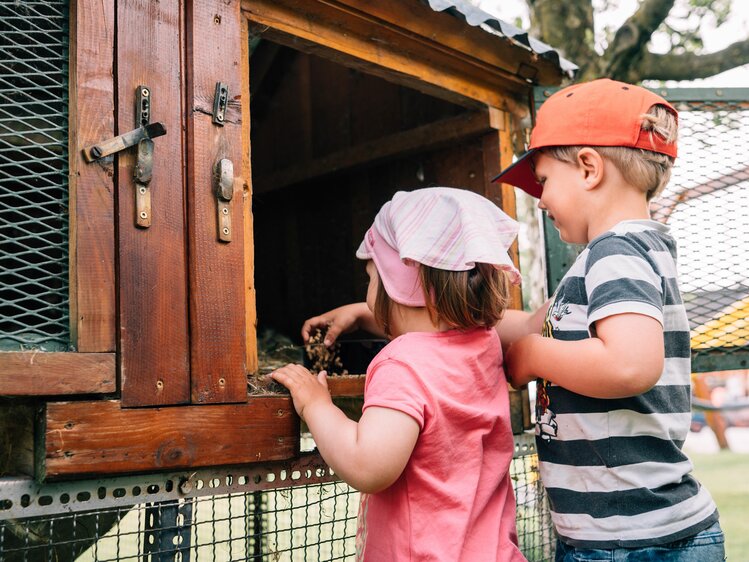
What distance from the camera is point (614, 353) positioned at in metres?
1.52

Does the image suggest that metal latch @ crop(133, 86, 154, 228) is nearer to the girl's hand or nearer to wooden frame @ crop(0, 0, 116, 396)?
→ wooden frame @ crop(0, 0, 116, 396)

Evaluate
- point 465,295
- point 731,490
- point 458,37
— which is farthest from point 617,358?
point 731,490

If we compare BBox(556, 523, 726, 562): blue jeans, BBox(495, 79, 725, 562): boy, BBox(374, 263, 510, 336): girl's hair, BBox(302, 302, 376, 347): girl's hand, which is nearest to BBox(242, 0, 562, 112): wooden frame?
BBox(495, 79, 725, 562): boy

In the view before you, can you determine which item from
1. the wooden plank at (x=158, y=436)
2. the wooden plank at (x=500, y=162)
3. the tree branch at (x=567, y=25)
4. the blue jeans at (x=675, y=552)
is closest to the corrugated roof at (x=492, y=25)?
the wooden plank at (x=500, y=162)

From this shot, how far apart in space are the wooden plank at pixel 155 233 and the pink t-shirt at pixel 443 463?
1.59 ft

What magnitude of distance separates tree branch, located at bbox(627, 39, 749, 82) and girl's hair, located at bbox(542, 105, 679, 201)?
4249 millimetres

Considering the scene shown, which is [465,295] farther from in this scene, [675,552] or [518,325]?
[675,552]

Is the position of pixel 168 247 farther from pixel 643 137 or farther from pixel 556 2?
pixel 556 2

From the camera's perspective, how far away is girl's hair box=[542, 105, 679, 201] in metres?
1.79

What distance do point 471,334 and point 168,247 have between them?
75cm

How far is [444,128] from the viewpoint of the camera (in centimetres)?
308

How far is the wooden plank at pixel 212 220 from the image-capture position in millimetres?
1793

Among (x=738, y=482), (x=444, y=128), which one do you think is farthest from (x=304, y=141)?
(x=738, y=482)

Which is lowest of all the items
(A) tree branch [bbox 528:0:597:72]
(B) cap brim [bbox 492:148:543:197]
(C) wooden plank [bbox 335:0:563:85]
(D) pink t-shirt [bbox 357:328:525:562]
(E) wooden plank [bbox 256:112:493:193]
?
(D) pink t-shirt [bbox 357:328:525:562]
